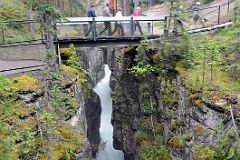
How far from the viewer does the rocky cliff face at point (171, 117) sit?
1594 centimetres

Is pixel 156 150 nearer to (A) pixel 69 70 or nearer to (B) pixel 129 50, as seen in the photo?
(A) pixel 69 70

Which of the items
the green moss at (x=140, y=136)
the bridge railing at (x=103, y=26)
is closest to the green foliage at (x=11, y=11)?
the bridge railing at (x=103, y=26)

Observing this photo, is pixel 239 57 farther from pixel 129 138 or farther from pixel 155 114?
pixel 129 138

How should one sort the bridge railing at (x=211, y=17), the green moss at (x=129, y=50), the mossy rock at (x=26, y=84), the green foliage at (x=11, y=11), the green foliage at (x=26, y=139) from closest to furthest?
the green foliage at (x=26, y=139), the mossy rock at (x=26, y=84), the bridge railing at (x=211, y=17), the green moss at (x=129, y=50), the green foliage at (x=11, y=11)

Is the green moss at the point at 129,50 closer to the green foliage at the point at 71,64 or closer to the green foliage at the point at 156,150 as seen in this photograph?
the green foliage at the point at 71,64

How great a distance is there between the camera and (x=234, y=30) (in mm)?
17203

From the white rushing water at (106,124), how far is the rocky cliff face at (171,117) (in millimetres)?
3652

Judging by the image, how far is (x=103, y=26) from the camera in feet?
69.2

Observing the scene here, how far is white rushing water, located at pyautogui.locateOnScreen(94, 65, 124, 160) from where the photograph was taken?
32.8 metres

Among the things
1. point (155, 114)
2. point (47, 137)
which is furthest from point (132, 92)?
point (47, 137)

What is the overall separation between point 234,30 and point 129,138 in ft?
42.1

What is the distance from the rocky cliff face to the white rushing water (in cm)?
365

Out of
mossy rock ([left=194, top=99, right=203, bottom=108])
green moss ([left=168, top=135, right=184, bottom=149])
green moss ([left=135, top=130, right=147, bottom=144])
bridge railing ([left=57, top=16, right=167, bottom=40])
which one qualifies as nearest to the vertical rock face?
green moss ([left=135, top=130, right=147, bottom=144])

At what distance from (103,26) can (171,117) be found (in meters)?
6.06
